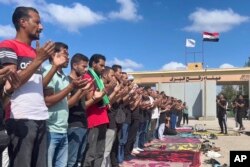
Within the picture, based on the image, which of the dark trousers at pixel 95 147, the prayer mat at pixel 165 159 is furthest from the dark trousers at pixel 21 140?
the prayer mat at pixel 165 159

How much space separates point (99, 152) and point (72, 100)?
58.1 inches

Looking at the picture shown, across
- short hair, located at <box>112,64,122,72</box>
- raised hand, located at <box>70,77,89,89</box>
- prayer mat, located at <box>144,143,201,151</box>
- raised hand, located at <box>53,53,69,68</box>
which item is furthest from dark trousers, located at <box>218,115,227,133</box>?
raised hand, located at <box>53,53,69,68</box>

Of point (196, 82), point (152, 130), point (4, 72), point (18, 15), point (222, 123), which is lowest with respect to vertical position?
point (152, 130)

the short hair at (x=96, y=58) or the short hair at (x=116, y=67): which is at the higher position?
the short hair at (x=116, y=67)

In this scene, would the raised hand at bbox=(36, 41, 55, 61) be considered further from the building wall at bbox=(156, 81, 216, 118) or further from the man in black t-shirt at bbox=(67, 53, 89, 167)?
the building wall at bbox=(156, 81, 216, 118)

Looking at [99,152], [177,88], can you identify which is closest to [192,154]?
[99,152]

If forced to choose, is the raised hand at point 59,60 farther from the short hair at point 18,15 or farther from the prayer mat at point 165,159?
the prayer mat at point 165,159

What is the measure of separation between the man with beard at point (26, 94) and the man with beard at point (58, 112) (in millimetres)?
486

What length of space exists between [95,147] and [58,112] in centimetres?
157

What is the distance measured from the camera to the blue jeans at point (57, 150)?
448 centimetres

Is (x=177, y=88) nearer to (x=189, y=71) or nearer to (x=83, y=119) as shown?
(x=189, y=71)

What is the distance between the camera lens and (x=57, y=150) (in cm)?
468

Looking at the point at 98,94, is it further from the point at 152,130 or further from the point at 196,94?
the point at 196,94

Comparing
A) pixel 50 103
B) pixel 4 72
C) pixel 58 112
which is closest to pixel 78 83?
pixel 50 103
